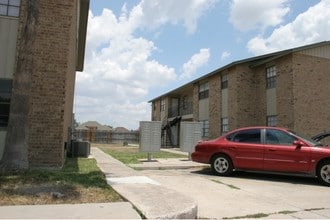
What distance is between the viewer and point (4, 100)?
38.6 feet

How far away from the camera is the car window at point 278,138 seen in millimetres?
11438

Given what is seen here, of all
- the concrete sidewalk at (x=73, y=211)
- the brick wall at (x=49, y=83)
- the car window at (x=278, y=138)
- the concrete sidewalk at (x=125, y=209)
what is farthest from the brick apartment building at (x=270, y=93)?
the concrete sidewalk at (x=73, y=211)

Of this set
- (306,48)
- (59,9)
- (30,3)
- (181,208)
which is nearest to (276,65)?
(306,48)

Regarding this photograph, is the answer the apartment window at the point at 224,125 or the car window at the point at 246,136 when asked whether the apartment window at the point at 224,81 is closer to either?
the apartment window at the point at 224,125

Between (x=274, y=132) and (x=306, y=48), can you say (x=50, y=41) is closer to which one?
(x=274, y=132)

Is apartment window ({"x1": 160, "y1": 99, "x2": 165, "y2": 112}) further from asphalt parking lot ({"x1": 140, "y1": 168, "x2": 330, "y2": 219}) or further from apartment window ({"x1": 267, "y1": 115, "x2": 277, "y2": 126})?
asphalt parking lot ({"x1": 140, "y1": 168, "x2": 330, "y2": 219})

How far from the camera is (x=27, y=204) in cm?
628

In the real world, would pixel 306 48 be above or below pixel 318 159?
above

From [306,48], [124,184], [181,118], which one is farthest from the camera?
[181,118]

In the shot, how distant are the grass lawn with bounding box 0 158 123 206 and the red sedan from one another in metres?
4.61

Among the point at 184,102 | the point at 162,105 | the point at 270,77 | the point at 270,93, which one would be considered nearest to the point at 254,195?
the point at 270,93

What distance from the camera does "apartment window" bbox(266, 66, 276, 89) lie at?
918 inches

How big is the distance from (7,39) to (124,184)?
255 inches

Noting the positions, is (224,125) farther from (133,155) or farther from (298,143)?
(298,143)
